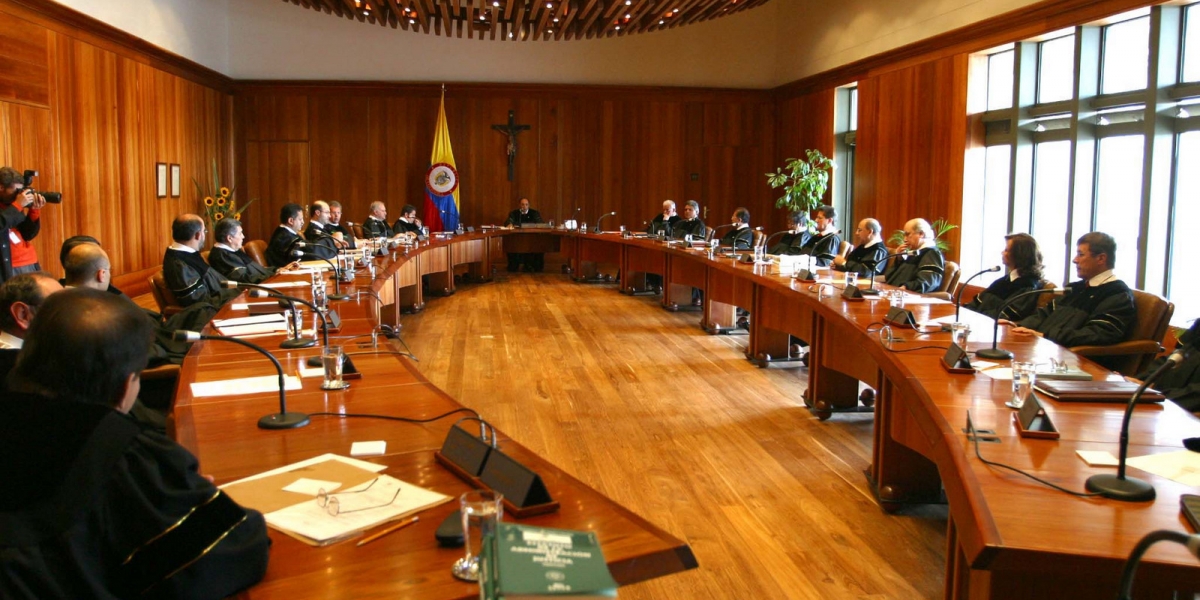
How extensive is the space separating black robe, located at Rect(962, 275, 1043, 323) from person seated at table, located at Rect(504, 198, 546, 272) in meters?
8.12

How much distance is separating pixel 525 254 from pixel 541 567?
40.7 feet

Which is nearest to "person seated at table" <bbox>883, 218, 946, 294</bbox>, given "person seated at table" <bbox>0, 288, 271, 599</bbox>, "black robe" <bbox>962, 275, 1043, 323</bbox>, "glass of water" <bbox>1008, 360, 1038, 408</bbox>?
"black robe" <bbox>962, 275, 1043, 323</bbox>

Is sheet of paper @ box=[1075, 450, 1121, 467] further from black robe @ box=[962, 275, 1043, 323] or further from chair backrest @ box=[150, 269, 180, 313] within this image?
chair backrest @ box=[150, 269, 180, 313]

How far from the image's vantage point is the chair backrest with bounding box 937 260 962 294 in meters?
6.41

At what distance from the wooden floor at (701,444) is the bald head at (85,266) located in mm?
1960

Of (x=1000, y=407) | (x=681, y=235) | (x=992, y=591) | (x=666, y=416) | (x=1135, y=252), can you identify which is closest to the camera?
(x=992, y=591)

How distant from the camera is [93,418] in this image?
1.39 metres

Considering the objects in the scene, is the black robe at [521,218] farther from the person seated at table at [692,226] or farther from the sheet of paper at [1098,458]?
the sheet of paper at [1098,458]

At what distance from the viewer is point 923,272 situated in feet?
21.2

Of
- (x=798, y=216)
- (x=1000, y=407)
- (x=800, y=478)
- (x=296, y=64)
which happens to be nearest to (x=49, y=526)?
(x=1000, y=407)

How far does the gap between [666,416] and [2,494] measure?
3943mm

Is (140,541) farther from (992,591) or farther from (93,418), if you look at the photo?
(992,591)

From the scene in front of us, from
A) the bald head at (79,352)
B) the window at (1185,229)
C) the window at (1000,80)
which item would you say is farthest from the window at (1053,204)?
the bald head at (79,352)

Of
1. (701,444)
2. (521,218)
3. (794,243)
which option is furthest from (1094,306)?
(521,218)
